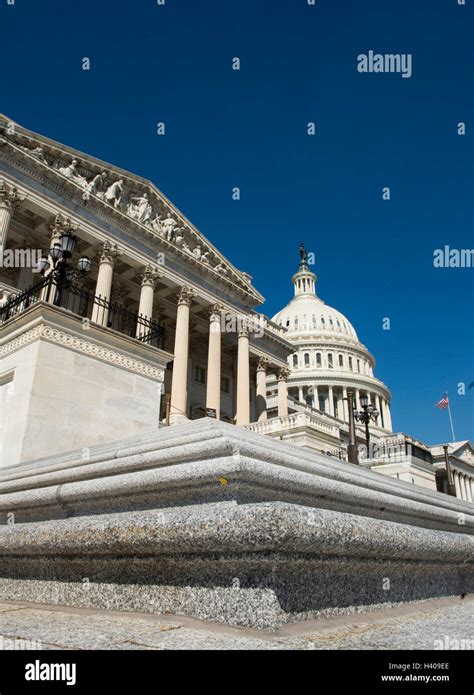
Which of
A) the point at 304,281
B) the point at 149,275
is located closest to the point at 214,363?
the point at 149,275

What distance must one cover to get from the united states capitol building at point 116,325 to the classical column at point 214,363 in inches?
3.9

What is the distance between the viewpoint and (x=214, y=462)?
3.54 m

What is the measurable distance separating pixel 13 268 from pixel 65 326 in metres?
21.4

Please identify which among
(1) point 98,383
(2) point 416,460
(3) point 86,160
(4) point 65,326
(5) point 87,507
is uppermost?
(3) point 86,160

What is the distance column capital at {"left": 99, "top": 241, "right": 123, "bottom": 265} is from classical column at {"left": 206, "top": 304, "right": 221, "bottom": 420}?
947 cm

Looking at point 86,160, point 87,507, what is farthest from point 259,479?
point 86,160

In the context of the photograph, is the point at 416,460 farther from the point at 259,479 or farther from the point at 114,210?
the point at 259,479

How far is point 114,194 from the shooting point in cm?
3156

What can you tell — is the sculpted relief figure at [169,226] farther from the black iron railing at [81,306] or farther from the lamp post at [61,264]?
the lamp post at [61,264]

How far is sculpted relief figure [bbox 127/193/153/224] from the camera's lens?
33.2 metres

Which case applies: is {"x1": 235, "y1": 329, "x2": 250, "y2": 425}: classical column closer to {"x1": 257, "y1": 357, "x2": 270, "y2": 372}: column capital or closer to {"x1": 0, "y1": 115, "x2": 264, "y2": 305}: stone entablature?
{"x1": 257, "y1": 357, "x2": 270, "y2": 372}: column capital

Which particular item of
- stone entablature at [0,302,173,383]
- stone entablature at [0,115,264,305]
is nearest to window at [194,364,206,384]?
stone entablature at [0,115,264,305]

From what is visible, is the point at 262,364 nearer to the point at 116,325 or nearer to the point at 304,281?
the point at 116,325

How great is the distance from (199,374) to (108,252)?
15.4 meters
